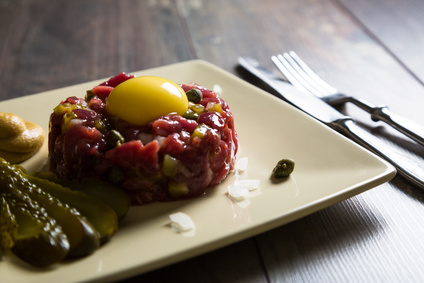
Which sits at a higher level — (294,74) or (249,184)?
(249,184)

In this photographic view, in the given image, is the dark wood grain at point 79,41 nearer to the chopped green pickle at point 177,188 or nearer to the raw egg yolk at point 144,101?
the raw egg yolk at point 144,101

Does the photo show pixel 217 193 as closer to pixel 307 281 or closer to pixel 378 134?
pixel 307 281

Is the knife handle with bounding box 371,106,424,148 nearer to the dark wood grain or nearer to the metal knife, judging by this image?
the metal knife

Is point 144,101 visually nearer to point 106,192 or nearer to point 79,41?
point 106,192

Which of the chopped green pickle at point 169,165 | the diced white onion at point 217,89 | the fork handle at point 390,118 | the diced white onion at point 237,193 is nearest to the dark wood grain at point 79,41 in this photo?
the diced white onion at point 217,89

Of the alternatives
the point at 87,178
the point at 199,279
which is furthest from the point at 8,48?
the point at 199,279

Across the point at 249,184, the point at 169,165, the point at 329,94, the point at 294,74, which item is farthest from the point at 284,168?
the point at 294,74

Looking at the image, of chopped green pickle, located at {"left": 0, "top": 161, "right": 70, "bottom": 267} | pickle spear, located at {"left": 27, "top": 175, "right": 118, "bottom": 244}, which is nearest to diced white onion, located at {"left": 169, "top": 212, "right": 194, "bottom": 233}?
pickle spear, located at {"left": 27, "top": 175, "right": 118, "bottom": 244}
